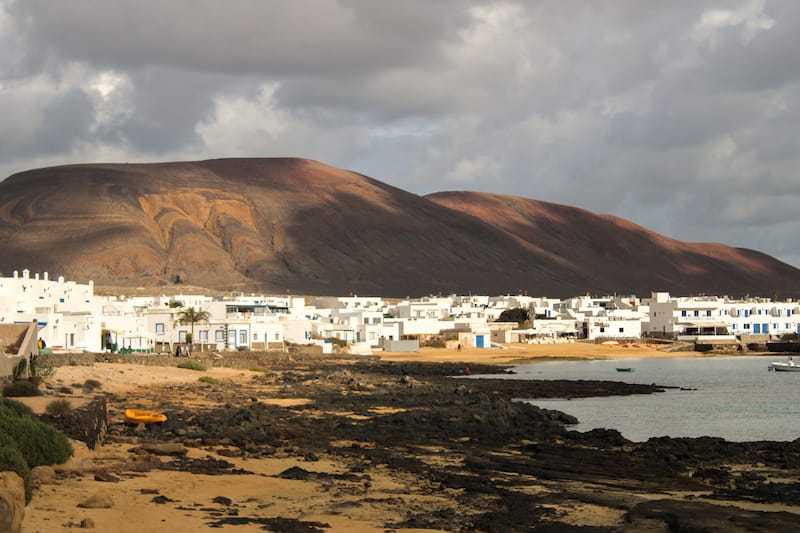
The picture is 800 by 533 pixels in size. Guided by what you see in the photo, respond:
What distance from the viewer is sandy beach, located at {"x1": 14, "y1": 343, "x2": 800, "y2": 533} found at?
16.1m

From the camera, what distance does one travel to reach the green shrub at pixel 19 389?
2725 centimetres

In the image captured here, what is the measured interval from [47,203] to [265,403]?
17470 cm

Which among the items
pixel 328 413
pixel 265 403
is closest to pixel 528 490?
pixel 328 413

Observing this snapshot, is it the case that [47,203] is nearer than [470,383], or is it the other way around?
[470,383]

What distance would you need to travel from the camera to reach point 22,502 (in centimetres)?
1312

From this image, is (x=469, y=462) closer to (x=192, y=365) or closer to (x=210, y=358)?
(x=192, y=365)

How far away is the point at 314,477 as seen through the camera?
66.2 feet

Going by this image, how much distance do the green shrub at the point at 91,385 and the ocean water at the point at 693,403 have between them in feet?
53.1

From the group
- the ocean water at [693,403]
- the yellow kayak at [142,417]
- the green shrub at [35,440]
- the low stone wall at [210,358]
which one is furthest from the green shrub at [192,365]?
the green shrub at [35,440]

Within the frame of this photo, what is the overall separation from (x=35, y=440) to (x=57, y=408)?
7.54m

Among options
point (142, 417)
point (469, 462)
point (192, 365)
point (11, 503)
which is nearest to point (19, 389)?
point (142, 417)

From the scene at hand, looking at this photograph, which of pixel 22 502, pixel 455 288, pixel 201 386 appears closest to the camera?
pixel 22 502

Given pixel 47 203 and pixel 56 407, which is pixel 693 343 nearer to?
pixel 56 407

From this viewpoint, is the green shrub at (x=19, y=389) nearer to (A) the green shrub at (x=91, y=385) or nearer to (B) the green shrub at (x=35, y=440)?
(A) the green shrub at (x=91, y=385)
